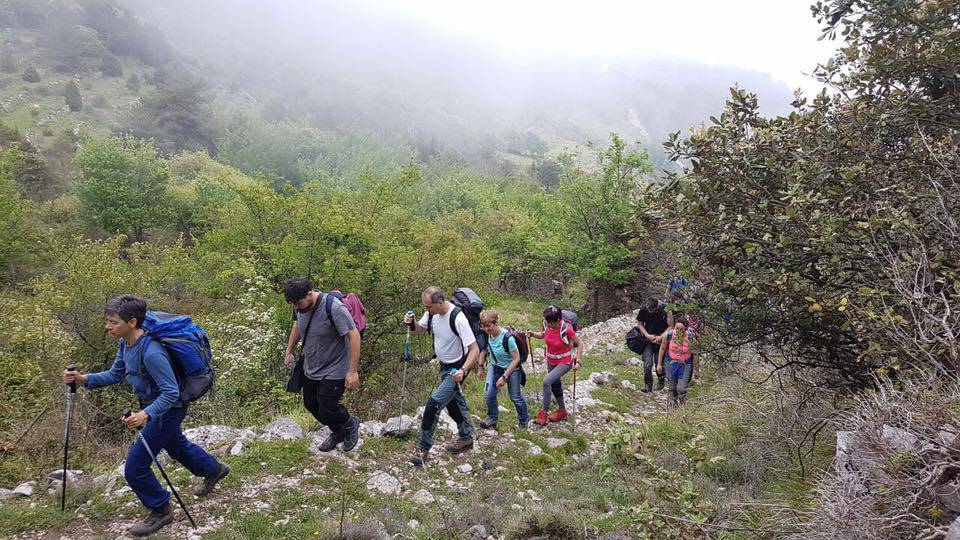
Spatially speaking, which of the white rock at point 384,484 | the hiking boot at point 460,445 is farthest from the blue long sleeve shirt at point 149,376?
the hiking boot at point 460,445

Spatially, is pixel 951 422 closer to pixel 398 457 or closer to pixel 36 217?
pixel 398 457

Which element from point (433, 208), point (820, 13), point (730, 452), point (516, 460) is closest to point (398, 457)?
point (516, 460)

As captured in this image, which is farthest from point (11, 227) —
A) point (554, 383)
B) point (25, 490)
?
point (554, 383)

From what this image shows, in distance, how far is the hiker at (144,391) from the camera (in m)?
4.19

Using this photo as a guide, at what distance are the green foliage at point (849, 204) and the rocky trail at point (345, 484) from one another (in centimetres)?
312

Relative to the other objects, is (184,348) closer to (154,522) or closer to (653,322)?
(154,522)

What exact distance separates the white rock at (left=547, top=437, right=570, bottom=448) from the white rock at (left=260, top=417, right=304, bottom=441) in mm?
3460

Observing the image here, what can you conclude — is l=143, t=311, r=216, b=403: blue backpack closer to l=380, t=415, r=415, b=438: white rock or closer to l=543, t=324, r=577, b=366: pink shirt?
l=380, t=415, r=415, b=438: white rock

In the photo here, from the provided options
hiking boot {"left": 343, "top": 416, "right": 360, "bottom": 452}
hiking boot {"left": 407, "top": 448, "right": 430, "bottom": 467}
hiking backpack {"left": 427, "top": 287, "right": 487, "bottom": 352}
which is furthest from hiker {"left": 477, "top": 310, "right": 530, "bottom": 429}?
hiking boot {"left": 343, "top": 416, "right": 360, "bottom": 452}

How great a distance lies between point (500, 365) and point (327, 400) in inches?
110

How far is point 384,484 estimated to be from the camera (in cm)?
579

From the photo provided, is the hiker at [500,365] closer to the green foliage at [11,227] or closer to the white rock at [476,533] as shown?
the white rock at [476,533]

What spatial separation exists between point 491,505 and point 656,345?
5904mm

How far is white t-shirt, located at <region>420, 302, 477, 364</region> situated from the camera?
19.8 feet
